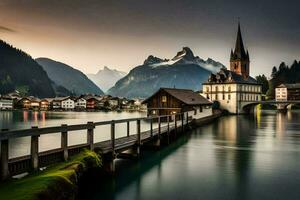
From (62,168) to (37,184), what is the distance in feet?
9.57

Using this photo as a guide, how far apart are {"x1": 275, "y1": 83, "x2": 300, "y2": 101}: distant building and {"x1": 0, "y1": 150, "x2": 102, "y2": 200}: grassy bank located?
6927 inches

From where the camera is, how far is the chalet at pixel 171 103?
6544cm

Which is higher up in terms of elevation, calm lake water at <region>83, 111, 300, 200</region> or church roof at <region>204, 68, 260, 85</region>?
church roof at <region>204, 68, 260, 85</region>

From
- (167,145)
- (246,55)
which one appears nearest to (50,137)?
(167,145)

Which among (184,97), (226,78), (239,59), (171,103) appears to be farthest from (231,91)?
(171,103)

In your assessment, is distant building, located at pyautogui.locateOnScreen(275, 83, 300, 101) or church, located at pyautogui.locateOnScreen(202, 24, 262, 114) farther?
distant building, located at pyautogui.locateOnScreen(275, 83, 300, 101)

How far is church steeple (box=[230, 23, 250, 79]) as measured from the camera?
145 m

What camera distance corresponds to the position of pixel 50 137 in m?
46.3

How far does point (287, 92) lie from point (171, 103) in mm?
129354

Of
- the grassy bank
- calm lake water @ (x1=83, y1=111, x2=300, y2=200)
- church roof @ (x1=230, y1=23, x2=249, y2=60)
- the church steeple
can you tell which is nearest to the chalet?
calm lake water @ (x1=83, y1=111, x2=300, y2=200)

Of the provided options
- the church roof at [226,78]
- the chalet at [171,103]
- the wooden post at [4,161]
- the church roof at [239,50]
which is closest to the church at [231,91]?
the church roof at [226,78]

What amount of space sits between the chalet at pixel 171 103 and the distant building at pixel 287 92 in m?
118

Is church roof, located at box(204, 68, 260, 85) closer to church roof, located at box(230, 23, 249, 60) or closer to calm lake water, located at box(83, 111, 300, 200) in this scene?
church roof, located at box(230, 23, 249, 60)

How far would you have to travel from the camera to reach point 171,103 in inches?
2623
